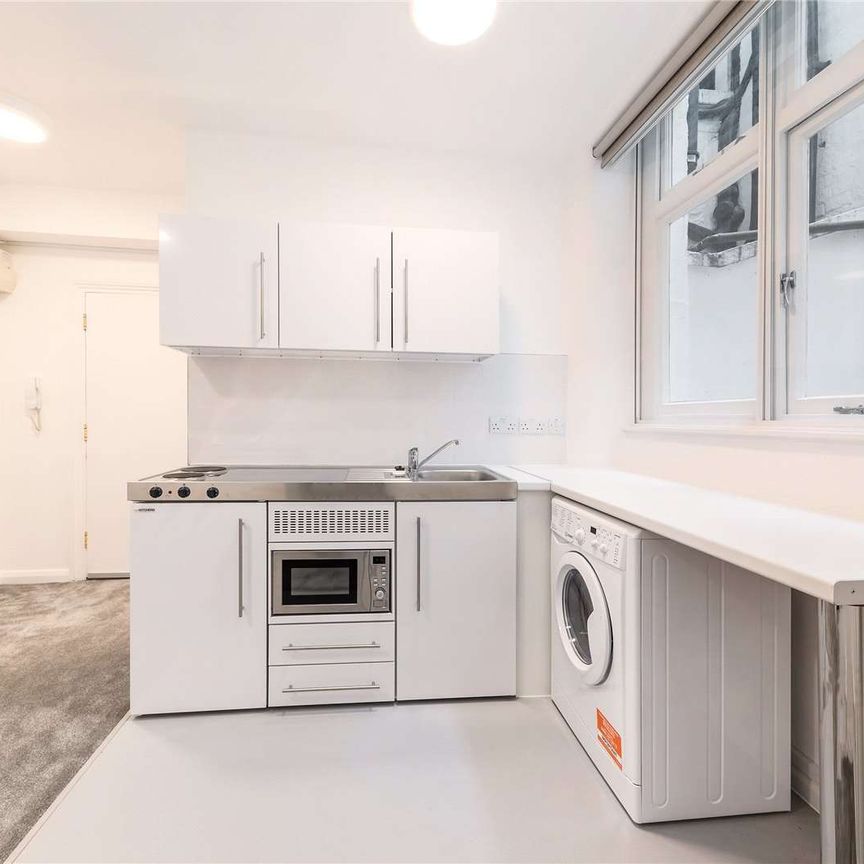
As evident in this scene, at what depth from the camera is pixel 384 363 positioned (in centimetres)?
261

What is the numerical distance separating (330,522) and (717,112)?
2228mm

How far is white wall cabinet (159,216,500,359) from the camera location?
7.11ft

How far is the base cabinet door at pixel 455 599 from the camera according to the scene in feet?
6.45

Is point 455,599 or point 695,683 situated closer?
point 695,683

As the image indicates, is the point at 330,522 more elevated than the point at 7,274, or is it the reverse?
the point at 7,274

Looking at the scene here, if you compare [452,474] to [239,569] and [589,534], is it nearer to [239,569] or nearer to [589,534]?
[589,534]

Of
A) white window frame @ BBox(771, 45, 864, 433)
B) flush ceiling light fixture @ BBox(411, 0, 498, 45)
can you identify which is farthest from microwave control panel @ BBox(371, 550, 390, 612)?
flush ceiling light fixture @ BBox(411, 0, 498, 45)

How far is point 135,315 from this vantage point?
3.52m

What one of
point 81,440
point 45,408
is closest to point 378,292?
point 81,440

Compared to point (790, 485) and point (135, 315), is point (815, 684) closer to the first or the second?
point (790, 485)

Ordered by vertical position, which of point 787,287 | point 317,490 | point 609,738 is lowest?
point 609,738

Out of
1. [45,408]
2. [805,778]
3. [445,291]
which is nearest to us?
[805,778]

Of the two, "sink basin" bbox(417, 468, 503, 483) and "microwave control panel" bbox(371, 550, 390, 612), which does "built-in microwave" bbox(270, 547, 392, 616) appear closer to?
"microwave control panel" bbox(371, 550, 390, 612)

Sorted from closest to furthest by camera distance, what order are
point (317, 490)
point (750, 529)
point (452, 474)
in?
point (750, 529)
point (317, 490)
point (452, 474)
